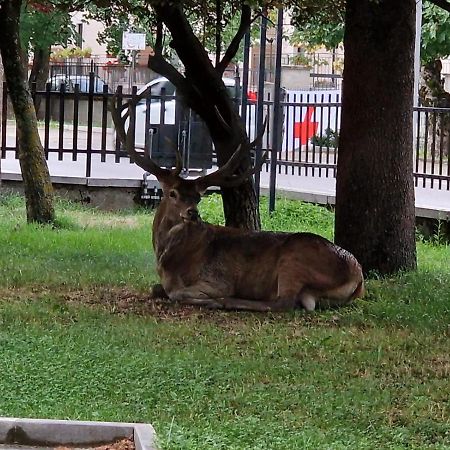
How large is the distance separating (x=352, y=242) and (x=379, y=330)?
247 cm

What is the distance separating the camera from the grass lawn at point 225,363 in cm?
561

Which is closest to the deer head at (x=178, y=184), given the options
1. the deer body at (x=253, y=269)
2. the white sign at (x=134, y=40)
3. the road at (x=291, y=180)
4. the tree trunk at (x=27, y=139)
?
the deer body at (x=253, y=269)

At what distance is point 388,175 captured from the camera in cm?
1034

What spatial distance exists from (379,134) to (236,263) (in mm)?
2143

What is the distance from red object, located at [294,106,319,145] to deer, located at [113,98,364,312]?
1032 centimetres

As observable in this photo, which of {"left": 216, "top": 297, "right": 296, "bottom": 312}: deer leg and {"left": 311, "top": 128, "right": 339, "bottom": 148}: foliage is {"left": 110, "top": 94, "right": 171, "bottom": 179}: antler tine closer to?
{"left": 216, "top": 297, "right": 296, "bottom": 312}: deer leg

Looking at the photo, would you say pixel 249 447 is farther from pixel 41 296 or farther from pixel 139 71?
pixel 139 71

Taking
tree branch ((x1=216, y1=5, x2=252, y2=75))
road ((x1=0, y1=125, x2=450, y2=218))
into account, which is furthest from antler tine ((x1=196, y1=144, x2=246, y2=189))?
road ((x1=0, y1=125, x2=450, y2=218))

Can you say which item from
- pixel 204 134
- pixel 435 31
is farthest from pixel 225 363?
pixel 435 31

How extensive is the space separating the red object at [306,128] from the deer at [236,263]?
33.9 ft

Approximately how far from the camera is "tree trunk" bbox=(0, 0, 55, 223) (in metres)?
13.6

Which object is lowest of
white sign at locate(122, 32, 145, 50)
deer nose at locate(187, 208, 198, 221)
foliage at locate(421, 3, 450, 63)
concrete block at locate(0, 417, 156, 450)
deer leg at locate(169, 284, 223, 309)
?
concrete block at locate(0, 417, 156, 450)

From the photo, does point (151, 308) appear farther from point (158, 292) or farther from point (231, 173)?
point (231, 173)

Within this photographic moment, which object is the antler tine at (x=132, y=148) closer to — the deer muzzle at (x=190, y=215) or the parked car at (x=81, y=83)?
the deer muzzle at (x=190, y=215)
